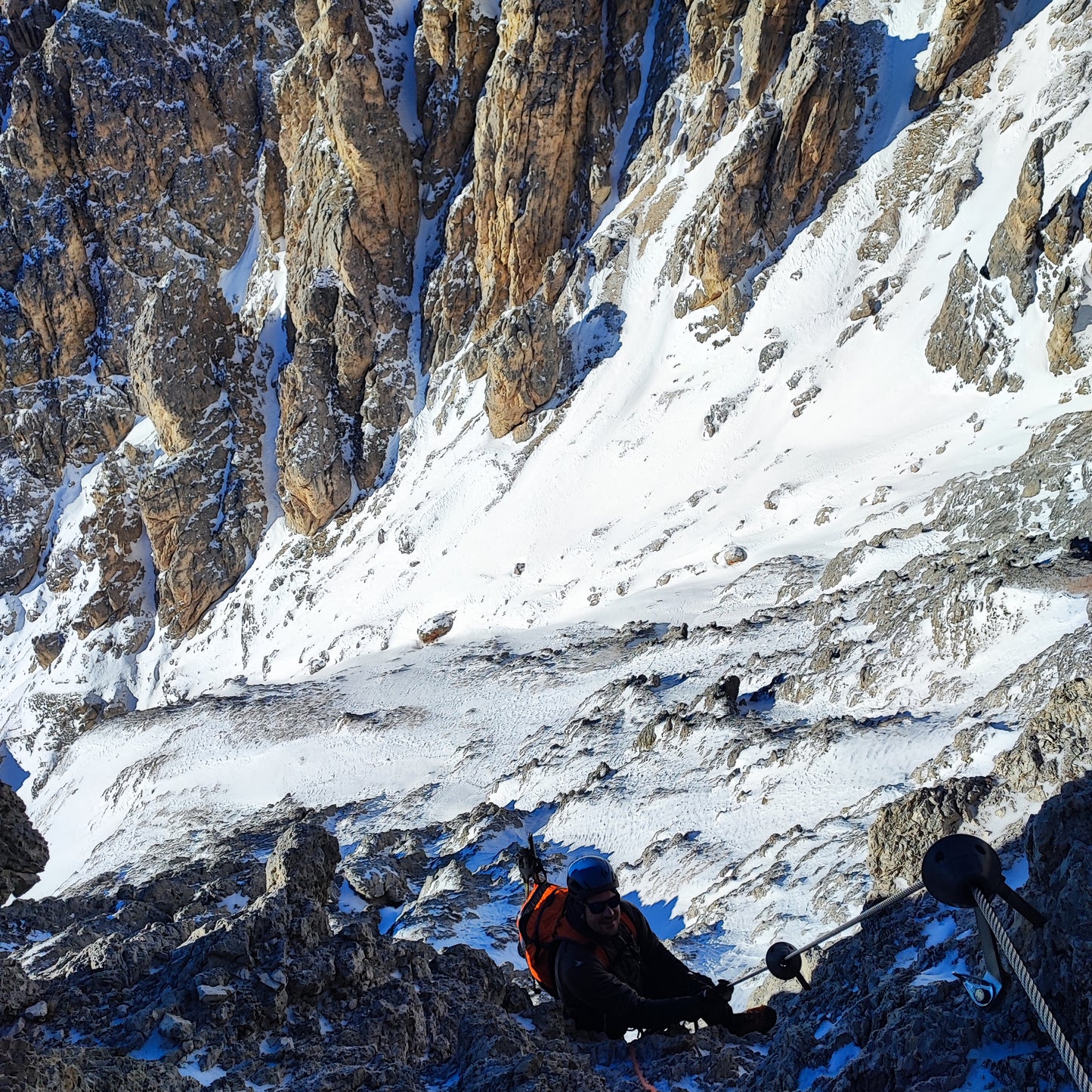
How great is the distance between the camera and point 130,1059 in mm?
4914

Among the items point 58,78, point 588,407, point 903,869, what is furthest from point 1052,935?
point 58,78

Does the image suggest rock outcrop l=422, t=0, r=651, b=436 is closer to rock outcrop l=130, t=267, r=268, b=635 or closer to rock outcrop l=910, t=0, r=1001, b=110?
rock outcrop l=910, t=0, r=1001, b=110

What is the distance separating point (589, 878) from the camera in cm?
538

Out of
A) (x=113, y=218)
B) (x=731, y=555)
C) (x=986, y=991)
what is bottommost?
(x=731, y=555)

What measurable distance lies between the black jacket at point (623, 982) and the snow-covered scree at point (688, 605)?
1131mm

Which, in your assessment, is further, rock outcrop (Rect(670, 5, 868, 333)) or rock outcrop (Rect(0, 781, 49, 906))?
rock outcrop (Rect(670, 5, 868, 333))

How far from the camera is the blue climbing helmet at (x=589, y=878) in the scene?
17.7ft

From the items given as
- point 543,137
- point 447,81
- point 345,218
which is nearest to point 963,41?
point 543,137

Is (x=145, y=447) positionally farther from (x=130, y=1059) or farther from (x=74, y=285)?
(x=130, y=1059)

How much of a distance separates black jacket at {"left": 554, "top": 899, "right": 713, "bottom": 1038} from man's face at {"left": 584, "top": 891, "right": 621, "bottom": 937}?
0.06 m

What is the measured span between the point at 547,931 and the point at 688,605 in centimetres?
2717

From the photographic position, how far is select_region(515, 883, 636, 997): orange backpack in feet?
18.3

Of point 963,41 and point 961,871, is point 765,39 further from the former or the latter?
point 961,871

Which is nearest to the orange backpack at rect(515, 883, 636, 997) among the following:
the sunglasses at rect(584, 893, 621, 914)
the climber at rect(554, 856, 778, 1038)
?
the climber at rect(554, 856, 778, 1038)
